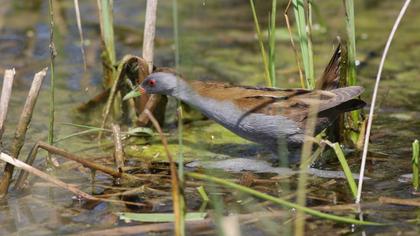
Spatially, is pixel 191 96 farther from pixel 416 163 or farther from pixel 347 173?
pixel 416 163

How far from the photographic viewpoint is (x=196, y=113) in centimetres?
530

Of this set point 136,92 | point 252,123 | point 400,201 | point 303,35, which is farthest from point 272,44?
point 400,201

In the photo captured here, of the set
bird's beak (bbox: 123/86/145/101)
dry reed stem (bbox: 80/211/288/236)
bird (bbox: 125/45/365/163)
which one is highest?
bird's beak (bbox: 123/86/145/101)

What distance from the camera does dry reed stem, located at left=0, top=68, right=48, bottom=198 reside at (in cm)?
397

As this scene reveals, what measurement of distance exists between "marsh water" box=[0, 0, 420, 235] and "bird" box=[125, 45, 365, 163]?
218 mm

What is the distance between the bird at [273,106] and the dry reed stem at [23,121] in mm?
710

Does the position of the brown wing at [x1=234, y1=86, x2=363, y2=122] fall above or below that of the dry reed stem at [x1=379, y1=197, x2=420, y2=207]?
above

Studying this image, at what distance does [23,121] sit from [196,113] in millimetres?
1510

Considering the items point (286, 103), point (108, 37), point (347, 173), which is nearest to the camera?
point (347, 173)

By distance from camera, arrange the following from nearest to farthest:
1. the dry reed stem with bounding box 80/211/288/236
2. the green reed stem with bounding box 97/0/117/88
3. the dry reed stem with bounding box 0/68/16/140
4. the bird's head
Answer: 1. the dry reed stem with bounding box 80/211/288/236
2. the dry reed stem with bounding box 0/68/16/140
3. the bird's head
4. the green reed stem with bounding box 97/0/117/88

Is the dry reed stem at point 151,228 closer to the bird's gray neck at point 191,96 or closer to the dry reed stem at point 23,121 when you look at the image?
the dry reed stem at point 23,121

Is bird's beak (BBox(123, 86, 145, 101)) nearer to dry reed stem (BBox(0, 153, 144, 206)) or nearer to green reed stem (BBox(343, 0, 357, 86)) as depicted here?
dry reed stem (BBox(0, 153, 144, 206))

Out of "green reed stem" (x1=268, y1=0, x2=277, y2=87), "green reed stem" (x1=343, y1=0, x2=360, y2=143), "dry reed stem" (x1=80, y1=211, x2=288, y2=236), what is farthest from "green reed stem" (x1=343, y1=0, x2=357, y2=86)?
"dry reed stem" (x1=80, y1=211, x2=288, y2=236)

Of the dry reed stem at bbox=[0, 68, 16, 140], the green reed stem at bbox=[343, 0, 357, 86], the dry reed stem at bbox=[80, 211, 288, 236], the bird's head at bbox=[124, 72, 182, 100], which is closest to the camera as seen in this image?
the dry reed stem at bbox=[80, 211, 288, 236]
